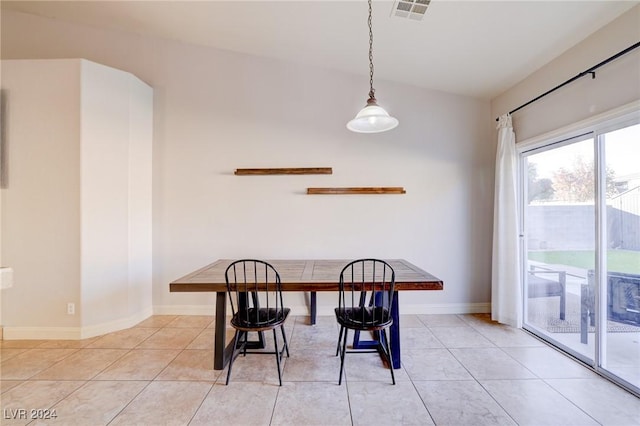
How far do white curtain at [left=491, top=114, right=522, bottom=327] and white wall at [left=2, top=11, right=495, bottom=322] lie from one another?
372 mm

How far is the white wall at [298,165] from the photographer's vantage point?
3.62 m

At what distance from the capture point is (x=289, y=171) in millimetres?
3568

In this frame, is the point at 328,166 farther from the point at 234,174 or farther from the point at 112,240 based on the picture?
the point at 112,240

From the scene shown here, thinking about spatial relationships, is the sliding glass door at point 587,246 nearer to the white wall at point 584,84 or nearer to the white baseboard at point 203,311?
the white wall at point 584,84

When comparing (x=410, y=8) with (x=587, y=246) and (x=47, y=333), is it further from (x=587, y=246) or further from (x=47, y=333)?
(x=47, y=333)

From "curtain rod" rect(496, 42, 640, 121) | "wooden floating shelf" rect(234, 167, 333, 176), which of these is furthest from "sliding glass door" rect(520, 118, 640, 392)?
"wooden floating shelf" rect(234, 167, 333, 176)

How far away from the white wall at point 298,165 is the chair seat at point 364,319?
1.28 meters

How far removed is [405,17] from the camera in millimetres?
2512

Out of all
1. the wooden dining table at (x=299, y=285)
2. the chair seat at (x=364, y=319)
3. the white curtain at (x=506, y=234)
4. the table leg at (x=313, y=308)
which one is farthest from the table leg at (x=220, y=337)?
the white curtain at (x=506, y=234)

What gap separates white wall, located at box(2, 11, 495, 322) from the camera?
3.62 m

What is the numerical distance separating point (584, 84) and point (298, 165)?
2.88 m

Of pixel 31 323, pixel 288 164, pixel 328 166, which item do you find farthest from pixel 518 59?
pixel 31 323

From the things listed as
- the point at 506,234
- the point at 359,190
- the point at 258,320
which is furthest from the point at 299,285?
the point at 506,234

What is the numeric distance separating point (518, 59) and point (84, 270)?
5058mm
